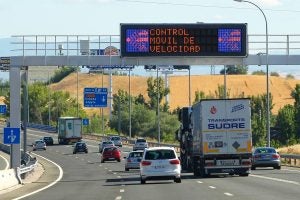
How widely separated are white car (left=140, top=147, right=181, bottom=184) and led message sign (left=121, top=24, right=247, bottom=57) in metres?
5.86

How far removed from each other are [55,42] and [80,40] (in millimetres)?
1836

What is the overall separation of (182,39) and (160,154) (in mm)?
6538

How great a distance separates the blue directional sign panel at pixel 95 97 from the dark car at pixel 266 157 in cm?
6202

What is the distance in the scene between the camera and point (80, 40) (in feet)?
160

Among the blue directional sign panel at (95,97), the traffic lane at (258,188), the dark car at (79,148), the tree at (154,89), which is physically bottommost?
the dark car at (79,148)

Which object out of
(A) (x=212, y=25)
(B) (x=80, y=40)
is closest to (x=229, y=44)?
(A) (x=212, y=25)

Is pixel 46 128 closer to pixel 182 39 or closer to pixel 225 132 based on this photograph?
pixel 182 39

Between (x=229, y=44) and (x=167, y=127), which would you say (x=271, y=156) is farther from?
(x=167, y=127)

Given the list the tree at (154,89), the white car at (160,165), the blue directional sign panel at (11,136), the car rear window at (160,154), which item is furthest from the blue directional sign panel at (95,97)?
the white car at (160,165)

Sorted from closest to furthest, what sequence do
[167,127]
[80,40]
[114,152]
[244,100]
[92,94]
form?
[244,100] → [80,40] → [114,152] → [92,94] → [167,127]

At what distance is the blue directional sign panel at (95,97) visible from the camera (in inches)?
4648

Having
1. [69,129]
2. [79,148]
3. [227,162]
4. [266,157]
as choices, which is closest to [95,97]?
[69,129]

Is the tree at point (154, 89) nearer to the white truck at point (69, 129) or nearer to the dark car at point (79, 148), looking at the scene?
the white truck at point (69, 129)

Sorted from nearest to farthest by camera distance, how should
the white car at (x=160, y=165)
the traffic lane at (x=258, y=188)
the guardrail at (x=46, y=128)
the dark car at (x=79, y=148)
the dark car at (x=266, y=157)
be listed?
the traffic lane at (x=258, y=188) → the white car at (x=160, y=165) → the dark car at (x=266, y=157) → the dark car at (x=79, y=148) → the guardrail at (x=46, y=128)
